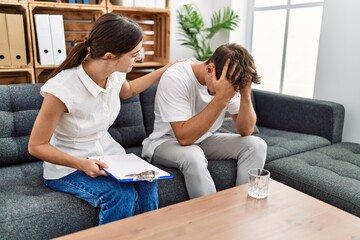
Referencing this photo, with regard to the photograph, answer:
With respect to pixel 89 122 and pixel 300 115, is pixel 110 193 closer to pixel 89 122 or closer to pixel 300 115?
pixel 89 122

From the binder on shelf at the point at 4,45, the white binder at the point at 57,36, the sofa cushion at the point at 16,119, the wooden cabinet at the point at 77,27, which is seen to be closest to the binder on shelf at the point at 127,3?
the wooden cabinet at the point at 77,27

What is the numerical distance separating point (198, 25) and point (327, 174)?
1869mm

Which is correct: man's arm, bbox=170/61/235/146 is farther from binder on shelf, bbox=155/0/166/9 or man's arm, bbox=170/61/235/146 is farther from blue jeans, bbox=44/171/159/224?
binder on shelf, bbox=155/0/166/9

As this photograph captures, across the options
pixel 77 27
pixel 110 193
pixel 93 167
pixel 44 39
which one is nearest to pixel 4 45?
pixel 44 39

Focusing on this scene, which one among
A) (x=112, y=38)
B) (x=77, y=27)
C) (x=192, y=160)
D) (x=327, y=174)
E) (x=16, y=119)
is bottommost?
(x=327, y=174)

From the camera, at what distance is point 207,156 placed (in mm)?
1716

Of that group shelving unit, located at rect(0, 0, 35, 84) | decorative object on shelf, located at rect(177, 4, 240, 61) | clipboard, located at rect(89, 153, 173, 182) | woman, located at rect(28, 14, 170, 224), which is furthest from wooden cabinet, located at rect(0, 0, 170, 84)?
clipboard, located at rect(89, 153, 173, 182)

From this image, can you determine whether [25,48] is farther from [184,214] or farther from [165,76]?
[184,214]

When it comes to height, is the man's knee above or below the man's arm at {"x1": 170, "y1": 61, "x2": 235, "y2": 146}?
below

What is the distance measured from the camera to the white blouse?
1258 mm

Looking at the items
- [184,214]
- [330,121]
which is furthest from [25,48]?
[330,121]

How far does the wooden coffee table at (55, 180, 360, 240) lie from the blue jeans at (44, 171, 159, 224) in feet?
0.63

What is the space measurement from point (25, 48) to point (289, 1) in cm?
223

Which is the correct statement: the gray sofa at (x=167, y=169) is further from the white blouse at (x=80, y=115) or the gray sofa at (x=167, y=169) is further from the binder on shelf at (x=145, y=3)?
the binder on shelf at (x=145, y=3)
